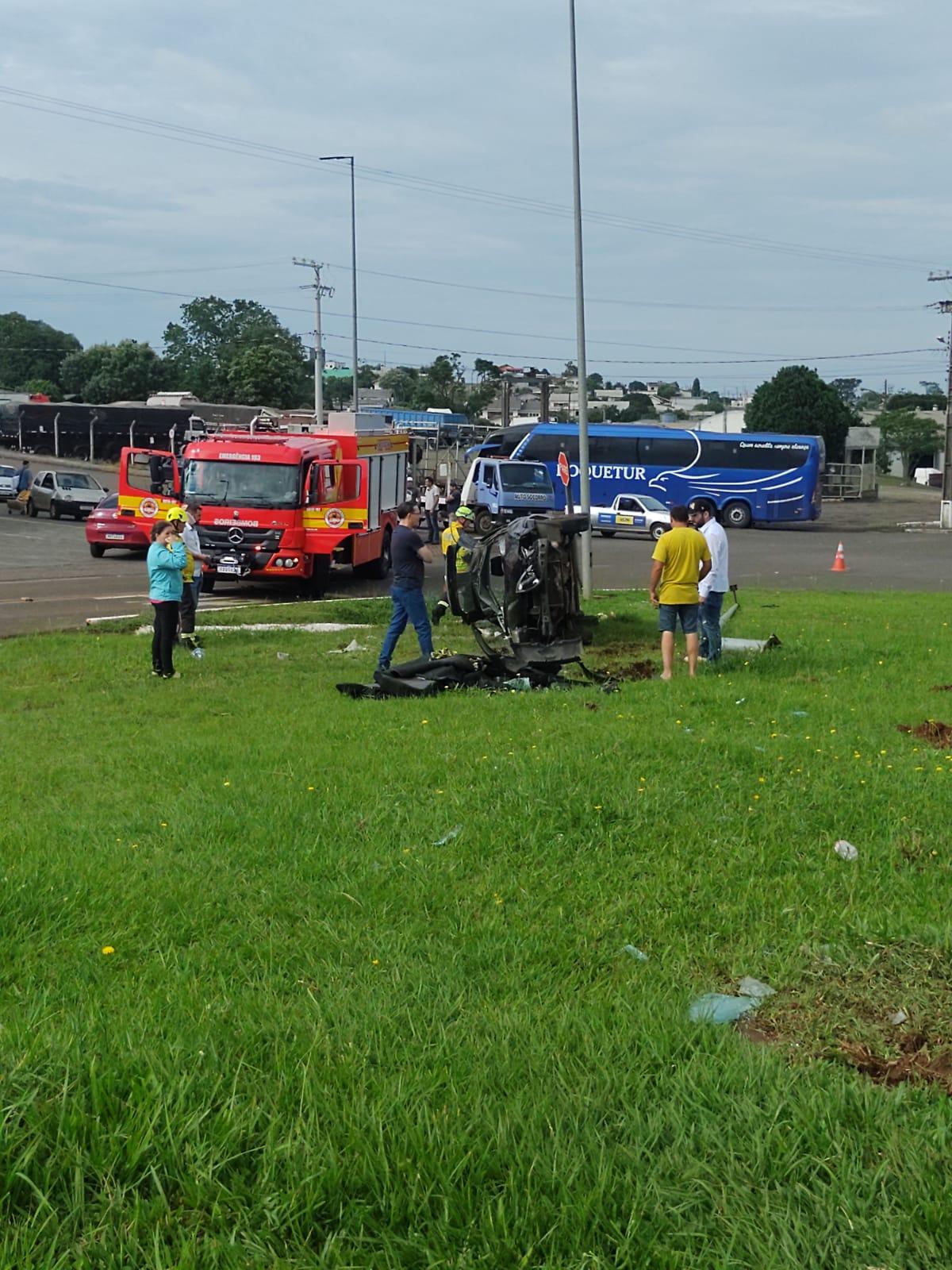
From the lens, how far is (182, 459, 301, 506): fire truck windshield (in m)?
22.8

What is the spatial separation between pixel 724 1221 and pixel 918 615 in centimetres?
1648

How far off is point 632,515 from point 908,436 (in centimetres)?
7183

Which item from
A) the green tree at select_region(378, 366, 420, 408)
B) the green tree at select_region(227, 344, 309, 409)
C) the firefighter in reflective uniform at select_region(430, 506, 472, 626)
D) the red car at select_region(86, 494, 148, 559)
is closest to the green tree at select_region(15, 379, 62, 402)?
the green tree at select_region(227, 344, 309, 409)

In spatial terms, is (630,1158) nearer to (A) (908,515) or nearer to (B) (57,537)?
(B) (57,537)

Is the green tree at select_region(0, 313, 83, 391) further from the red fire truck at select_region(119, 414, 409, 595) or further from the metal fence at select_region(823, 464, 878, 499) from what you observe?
the red fire truck at select_region(119, 414, 409, 595)

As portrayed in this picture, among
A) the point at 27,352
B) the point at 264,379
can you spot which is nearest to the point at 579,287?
the point at 264,379

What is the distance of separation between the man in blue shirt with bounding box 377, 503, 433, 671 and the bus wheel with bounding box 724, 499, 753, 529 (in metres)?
42.3

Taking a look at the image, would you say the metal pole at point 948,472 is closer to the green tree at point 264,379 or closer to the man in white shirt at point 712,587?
the man in white shirt at point 712,587

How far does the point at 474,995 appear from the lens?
14.4ft

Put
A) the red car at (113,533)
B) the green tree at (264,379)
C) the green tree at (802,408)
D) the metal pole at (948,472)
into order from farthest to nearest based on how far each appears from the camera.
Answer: the green tree at (264,379) → the green tree at (802,408) → the metal pole at (948,472) → the red car at (113,533)

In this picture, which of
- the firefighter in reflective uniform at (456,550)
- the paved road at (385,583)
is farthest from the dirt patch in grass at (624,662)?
the paved road at (385,583)

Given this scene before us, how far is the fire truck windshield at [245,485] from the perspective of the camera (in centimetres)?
2278

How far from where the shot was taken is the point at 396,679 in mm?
11258

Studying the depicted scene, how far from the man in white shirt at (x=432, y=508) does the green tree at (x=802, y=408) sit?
51.1m
